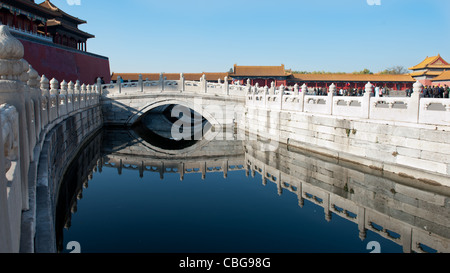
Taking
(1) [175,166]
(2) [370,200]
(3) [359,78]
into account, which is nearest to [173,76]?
(3) [359,78]

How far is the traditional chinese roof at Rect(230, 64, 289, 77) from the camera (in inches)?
1350

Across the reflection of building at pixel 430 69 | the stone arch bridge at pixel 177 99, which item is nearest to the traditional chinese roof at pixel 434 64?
the reflection of building at pixel 430 69

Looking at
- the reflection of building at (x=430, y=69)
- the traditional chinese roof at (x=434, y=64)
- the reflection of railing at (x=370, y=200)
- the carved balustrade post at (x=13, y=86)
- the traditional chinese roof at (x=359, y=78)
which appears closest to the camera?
the carved balustrade post at (x=13, y=86)

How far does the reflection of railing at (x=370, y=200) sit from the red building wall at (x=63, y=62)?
13.8 m

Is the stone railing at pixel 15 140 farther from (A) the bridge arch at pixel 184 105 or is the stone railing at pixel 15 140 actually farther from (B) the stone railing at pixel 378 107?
(A) the bridge arch at pixel 184 105

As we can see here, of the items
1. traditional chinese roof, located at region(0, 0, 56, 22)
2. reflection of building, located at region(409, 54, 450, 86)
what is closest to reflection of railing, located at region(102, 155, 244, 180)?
traditional chinese roof, located at region(0, 0, 56, 22)

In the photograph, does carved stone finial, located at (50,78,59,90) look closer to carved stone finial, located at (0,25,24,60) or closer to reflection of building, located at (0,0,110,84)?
carved stone finial, located at (0,25,24,60)

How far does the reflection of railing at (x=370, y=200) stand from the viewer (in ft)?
20.5

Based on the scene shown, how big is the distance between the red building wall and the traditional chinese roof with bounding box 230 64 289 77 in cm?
1240

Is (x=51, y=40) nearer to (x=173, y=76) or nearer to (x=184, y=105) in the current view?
(x=184, y=105)

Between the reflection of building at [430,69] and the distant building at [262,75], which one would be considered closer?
the distant building at [262,75]

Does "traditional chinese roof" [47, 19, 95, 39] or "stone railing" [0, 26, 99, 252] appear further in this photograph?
"traditional chinese roof" [47, 19, 95, 39]
